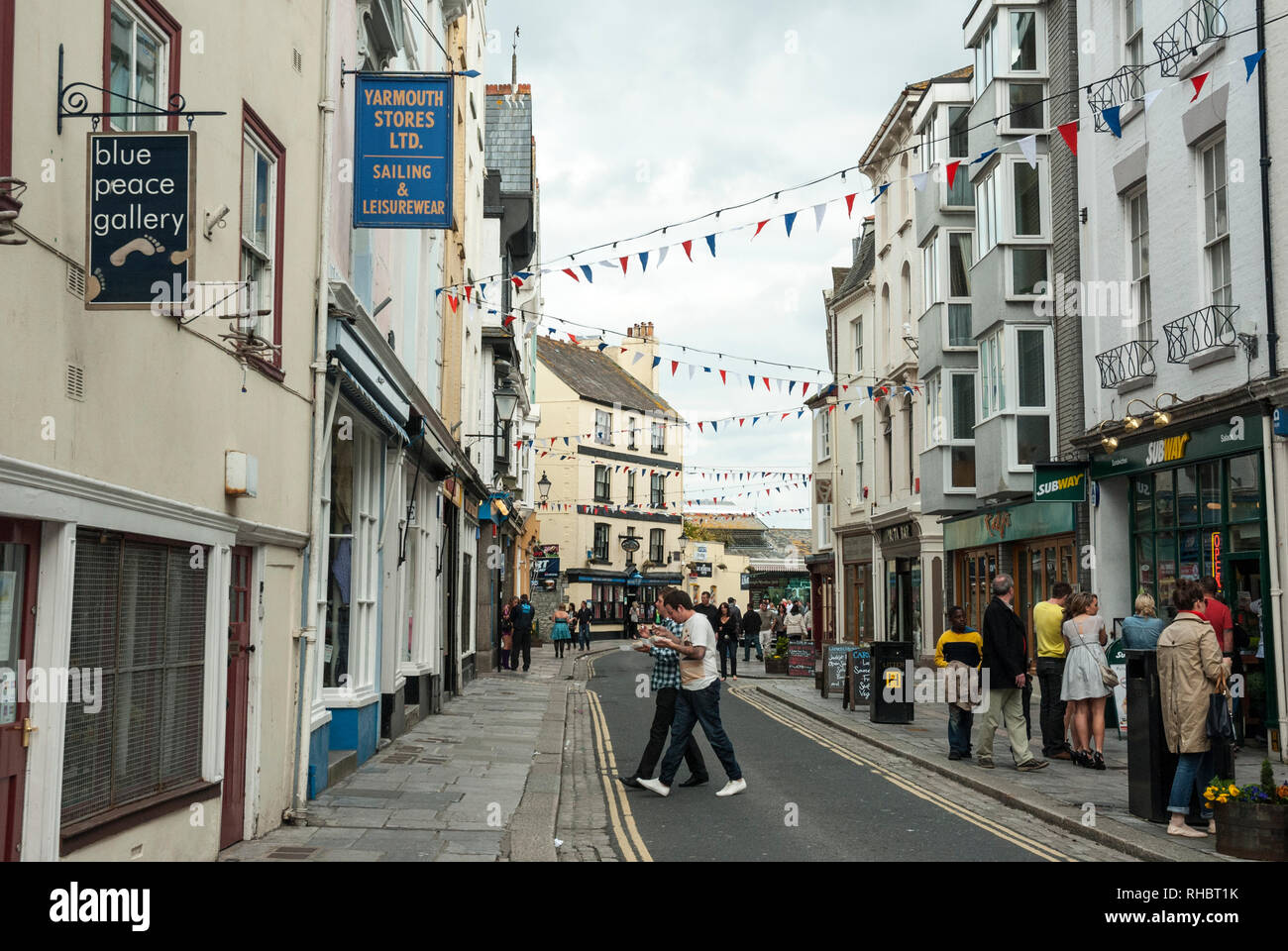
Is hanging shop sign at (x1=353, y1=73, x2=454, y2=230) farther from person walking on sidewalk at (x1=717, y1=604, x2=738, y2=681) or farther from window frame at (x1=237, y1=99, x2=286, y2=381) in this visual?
person walking on sidewalk at (x1=717, y1=604, x2=738, y2=681)

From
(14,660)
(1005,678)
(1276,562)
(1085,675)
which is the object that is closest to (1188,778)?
(1085,675)

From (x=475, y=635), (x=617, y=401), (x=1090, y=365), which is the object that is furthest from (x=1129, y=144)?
(x=617, y=401)

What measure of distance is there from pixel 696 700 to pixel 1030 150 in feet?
38.6

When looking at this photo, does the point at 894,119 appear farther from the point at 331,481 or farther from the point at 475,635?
the point at 331,481

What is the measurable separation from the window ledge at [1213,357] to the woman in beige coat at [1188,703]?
5706 mm

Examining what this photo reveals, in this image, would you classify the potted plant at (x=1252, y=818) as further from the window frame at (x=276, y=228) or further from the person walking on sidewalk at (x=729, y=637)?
the person walking on sidewalk at (x=729, y=637)

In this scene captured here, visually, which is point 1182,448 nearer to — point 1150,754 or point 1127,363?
point 1127,363

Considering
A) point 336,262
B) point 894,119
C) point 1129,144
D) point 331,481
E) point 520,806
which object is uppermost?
point 894,119

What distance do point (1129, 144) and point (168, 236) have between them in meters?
14.7

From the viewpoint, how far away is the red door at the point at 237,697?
27.4 feet

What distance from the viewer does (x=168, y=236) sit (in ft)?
17.4

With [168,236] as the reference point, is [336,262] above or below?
above

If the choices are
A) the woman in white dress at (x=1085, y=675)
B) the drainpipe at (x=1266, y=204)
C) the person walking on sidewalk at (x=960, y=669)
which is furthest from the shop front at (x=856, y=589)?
the drainpipe at (x=1266, y=204)

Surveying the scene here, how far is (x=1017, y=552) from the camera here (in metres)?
22.8
